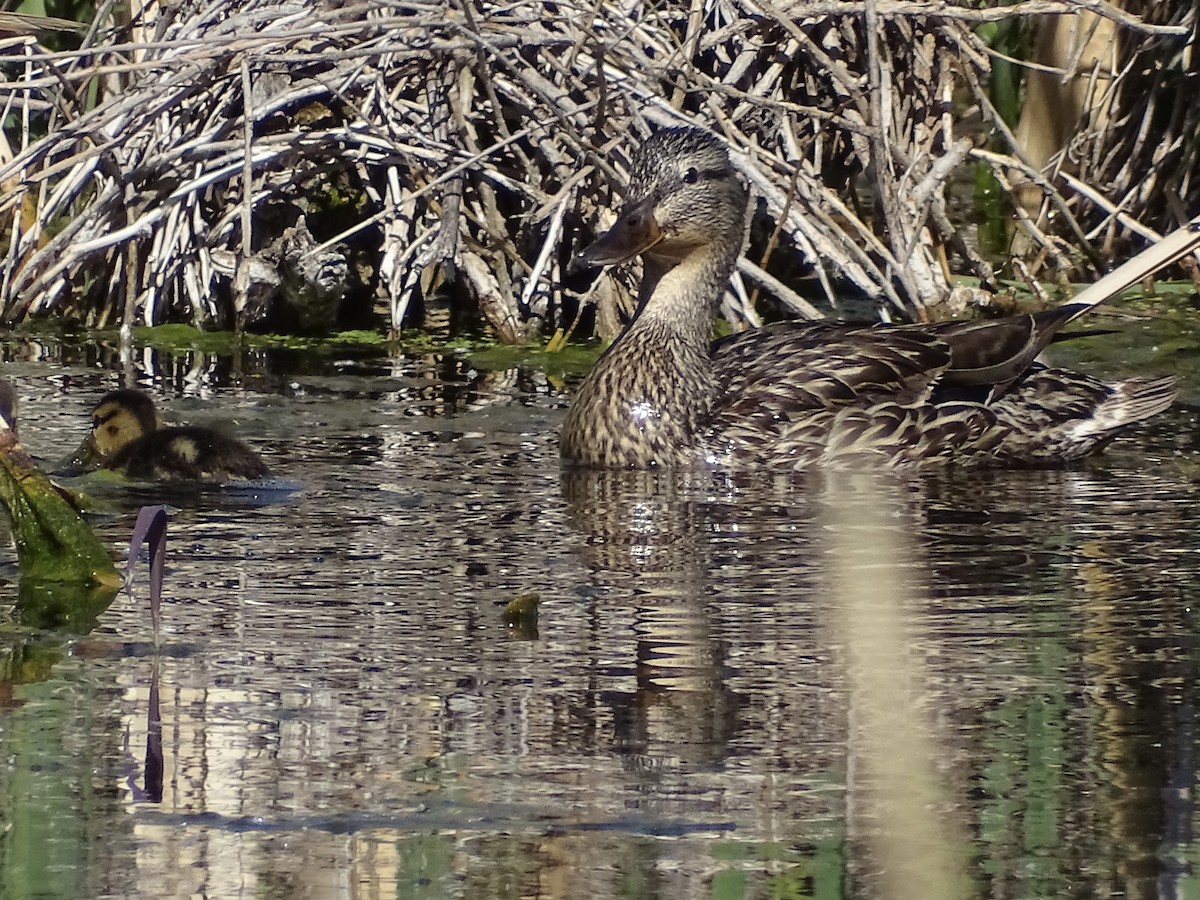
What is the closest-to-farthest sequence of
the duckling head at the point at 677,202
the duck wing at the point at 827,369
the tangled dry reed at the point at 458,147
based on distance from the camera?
the duck wing at the point at 827,369
the duckling head at the point at 677,202
the tangled dry reed at the point at 458,147

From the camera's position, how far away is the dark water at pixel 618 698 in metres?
3.22

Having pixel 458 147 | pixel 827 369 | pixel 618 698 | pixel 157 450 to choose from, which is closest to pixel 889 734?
pixel 618 698

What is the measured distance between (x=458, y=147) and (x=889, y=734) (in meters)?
4.98

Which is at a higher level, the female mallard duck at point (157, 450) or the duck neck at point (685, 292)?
the duck neck at point (685, 292)

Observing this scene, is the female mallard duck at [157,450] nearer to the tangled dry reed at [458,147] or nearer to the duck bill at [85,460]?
the duck bill at [85,460]

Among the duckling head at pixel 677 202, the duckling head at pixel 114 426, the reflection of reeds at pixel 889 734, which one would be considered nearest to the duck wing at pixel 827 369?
the duckling head at pixel 677 202

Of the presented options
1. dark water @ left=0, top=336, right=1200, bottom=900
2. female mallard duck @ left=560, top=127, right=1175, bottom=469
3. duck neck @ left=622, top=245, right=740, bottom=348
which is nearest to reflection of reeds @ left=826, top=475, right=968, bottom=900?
dark water @ left=0, top=336, right=1200, bottom=900

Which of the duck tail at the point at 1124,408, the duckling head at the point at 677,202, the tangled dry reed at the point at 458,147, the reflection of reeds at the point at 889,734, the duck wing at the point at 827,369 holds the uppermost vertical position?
→ the tangled dry reed at the point at 458,147

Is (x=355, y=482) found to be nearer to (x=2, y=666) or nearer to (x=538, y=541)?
(x=538, y=541)

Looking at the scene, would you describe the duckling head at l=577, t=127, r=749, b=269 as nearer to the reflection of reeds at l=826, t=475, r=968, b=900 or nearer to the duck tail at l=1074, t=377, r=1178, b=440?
the duck tail at l=1074, t=377, r=1178, b=440

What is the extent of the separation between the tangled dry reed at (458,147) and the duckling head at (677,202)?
0.63 metres

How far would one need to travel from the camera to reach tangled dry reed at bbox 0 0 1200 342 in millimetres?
8141

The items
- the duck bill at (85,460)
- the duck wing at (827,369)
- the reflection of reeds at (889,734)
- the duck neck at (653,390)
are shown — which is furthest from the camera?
the duck wing at (827,369)

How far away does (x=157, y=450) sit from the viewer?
628cm
